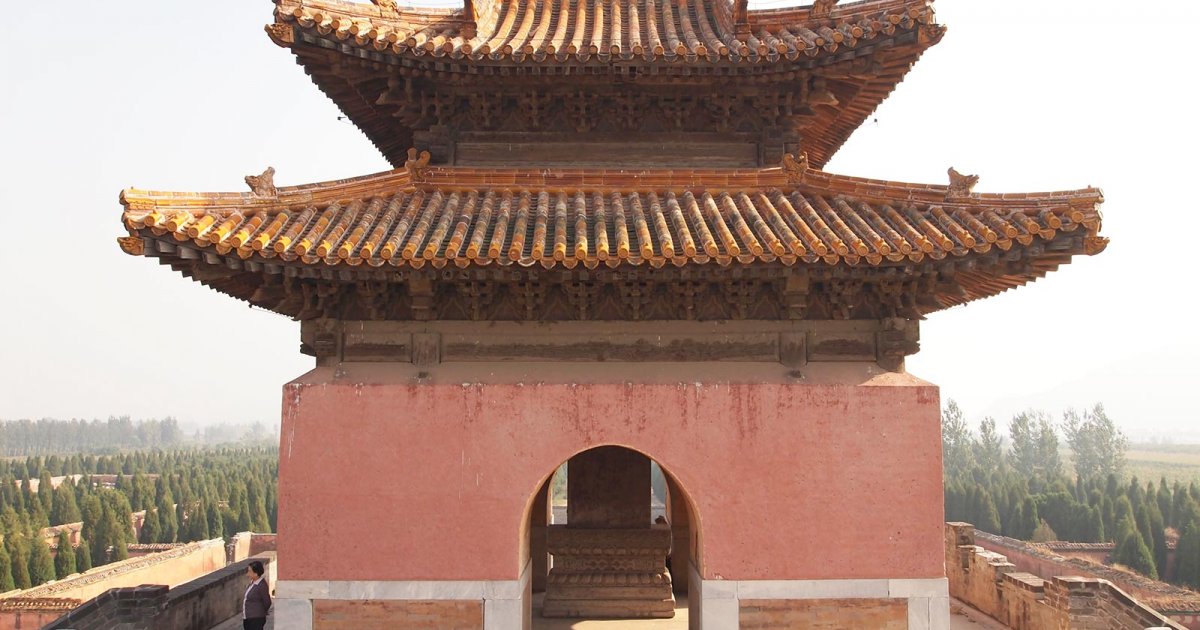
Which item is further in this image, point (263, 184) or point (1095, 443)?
point (1095, 443)

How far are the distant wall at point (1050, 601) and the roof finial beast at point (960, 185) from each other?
23.0 ft

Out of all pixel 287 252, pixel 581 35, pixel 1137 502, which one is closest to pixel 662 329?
pixel 287 252

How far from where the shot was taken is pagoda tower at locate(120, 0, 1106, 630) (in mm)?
7055

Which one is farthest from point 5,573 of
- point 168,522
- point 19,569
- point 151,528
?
point 168,522

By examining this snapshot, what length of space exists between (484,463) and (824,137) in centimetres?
649

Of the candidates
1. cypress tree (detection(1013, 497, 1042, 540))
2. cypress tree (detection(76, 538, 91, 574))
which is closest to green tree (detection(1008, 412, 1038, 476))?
cypress tree (detection(1013, 497, 1042, 540))

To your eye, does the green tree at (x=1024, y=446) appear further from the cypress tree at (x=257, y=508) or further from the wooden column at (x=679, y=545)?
the wooden column at (x=679, y=545)

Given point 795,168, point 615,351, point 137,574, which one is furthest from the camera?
point 137,574

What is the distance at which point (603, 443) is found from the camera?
757 centimetres

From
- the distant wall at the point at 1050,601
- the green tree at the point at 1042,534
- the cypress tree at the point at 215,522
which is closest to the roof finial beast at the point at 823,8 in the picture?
the distant wall at the point at 1050,601

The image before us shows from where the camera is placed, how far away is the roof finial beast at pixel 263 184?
25.2 feet

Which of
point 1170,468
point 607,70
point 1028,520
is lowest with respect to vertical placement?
point 1170,468

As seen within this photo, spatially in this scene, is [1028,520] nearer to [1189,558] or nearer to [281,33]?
[1189,558]

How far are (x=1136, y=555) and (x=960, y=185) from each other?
38.3 m
